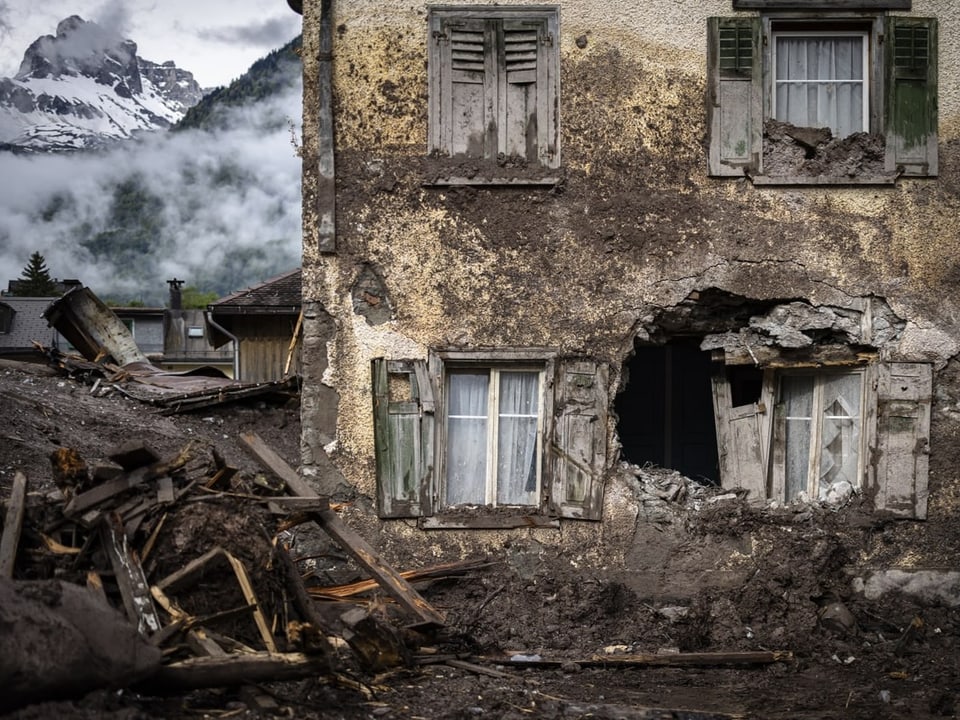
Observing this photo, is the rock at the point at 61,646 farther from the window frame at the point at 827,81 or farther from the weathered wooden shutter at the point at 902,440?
the window frame at the point at 827,81

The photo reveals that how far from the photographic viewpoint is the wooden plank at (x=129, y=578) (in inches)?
240

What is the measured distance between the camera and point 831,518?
9.32 meters

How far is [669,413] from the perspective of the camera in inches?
542

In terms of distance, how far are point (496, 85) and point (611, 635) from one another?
4587 millimetres

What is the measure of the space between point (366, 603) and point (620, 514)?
7.67 feet

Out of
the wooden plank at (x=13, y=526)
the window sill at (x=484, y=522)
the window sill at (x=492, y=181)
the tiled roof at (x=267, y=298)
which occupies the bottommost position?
the window sill at (x=484, y=522)

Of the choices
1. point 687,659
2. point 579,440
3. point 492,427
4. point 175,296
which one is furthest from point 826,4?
point 175,296

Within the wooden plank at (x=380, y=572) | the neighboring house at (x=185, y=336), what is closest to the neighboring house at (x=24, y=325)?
the neighboring house at (x=185, y=336)

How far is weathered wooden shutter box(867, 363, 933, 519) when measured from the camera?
30.4 ft

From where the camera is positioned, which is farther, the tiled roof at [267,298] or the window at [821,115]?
the tiled roof at [267,298]

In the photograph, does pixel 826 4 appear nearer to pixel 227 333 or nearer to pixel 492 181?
pixel 492 181

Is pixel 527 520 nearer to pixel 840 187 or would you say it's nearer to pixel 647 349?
pixel 840 187

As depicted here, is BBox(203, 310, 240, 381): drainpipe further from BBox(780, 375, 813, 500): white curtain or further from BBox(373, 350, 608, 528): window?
BBox(780, 375, 813, 500): white curtain

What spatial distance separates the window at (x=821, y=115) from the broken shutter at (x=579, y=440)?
2.05 metres
